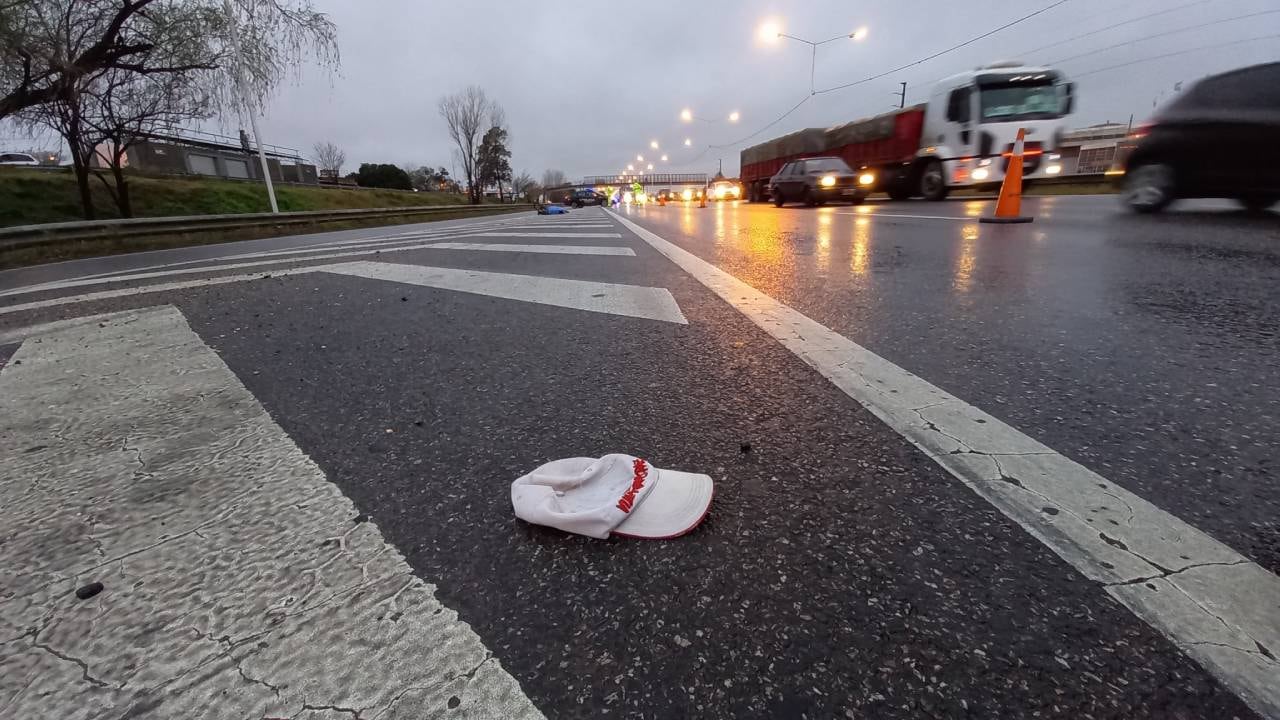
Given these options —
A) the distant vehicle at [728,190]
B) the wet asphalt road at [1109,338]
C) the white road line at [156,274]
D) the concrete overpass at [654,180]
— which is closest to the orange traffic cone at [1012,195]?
the wet asphalt road at [1109,338]

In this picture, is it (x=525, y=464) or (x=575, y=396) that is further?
(x=575, y=396)

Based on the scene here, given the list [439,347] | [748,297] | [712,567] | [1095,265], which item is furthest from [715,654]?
[1095,265]

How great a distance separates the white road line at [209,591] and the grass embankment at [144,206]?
10.9 metres

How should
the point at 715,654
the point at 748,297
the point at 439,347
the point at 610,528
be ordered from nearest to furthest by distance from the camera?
the point at 715,654
the point at 610,528
the point at 439,347
the point at 748,297

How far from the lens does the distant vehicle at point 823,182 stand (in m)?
15.9

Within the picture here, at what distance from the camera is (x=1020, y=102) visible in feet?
41.5

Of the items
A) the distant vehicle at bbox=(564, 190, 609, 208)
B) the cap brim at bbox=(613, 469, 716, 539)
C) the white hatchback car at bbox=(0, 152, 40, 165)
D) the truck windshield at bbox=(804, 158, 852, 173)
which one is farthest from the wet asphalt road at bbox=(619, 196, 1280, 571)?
the white hatchback car at bbox=(0, 152, 40, 165)

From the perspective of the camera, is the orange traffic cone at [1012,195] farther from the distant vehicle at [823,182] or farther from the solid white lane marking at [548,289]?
the distant vehicle at [823,182]

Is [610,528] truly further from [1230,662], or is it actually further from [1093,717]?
[1230,662]

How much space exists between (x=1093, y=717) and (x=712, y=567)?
56 centimetres

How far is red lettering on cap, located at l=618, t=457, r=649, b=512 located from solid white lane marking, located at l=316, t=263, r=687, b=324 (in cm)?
151

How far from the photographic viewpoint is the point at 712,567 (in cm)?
101

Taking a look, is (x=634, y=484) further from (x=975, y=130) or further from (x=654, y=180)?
(x=654, y=180)

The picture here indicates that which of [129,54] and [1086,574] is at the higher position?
[129,54]
